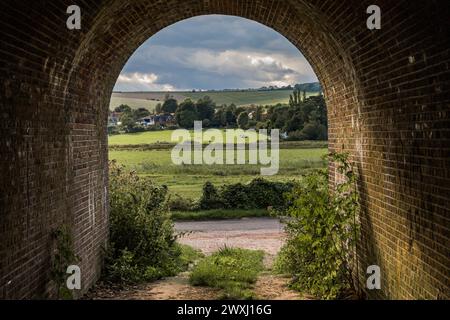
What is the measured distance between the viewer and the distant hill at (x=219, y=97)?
56656 millimetres

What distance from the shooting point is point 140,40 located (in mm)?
10469

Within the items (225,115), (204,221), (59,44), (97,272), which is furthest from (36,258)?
(225,115)

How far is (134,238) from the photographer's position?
36.7ft

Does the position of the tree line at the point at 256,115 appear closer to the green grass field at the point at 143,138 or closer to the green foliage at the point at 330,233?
the green grass field at the point at 143,138

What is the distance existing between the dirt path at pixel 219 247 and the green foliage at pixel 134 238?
1.39 ft

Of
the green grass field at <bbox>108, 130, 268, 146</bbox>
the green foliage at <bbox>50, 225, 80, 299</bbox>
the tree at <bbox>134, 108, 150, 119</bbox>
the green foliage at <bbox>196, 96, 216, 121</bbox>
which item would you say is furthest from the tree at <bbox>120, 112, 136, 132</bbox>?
→ the green foliage at <bbox>50, 225, 80, 299</bbox>

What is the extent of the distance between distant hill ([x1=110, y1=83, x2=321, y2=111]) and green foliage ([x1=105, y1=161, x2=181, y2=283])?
141ft

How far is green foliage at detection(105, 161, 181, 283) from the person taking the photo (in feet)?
33.9

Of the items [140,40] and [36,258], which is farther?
[140,40]

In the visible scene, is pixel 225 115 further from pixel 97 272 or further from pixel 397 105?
pixel 397 105

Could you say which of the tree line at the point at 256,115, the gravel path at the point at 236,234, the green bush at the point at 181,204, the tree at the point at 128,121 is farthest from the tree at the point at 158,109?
the gravel path at the point at 236,234

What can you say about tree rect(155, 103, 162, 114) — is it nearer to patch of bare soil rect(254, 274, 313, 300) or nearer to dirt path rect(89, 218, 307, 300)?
dirt path rect(89, 218, 307, 300)

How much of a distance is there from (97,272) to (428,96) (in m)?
6.95

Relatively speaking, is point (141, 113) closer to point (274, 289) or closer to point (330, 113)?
point (330, 113)
